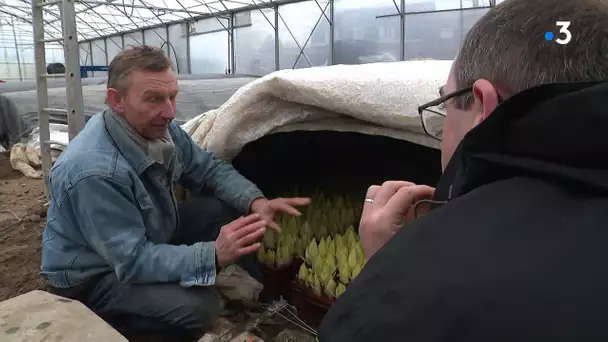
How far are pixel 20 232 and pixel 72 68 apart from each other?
1.15 meters

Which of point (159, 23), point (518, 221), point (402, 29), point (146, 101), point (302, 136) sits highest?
point (159, 23)

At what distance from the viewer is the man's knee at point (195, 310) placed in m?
1.64

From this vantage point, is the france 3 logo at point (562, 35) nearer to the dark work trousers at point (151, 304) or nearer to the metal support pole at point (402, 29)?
the dark work trousers at point (151, 304)

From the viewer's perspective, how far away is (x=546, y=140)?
564 mm

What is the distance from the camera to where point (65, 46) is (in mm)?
2844

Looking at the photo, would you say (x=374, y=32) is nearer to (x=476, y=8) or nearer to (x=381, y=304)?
(x=476, y=8)

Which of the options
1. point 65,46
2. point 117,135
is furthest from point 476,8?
point 117,135

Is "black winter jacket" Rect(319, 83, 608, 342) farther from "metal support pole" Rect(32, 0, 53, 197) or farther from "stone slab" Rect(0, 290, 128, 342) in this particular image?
"metal support pole" Rect(32, 0, 53, 197)

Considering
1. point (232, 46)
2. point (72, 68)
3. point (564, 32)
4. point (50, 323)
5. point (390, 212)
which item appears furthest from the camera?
point (232, 46)

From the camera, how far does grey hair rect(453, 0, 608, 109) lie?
2.11ft

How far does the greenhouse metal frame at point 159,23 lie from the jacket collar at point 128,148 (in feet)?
4.70

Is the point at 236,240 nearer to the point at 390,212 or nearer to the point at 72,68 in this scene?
→ the point at 390,212

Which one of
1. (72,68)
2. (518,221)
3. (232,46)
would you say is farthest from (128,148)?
(232,46)

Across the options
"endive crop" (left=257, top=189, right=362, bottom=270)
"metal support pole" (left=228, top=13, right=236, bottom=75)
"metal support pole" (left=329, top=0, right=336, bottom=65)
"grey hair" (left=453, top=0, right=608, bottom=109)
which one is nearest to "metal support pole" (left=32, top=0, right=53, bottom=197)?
"endive crop" (left=257, top=189, right=362, bottom=270)
